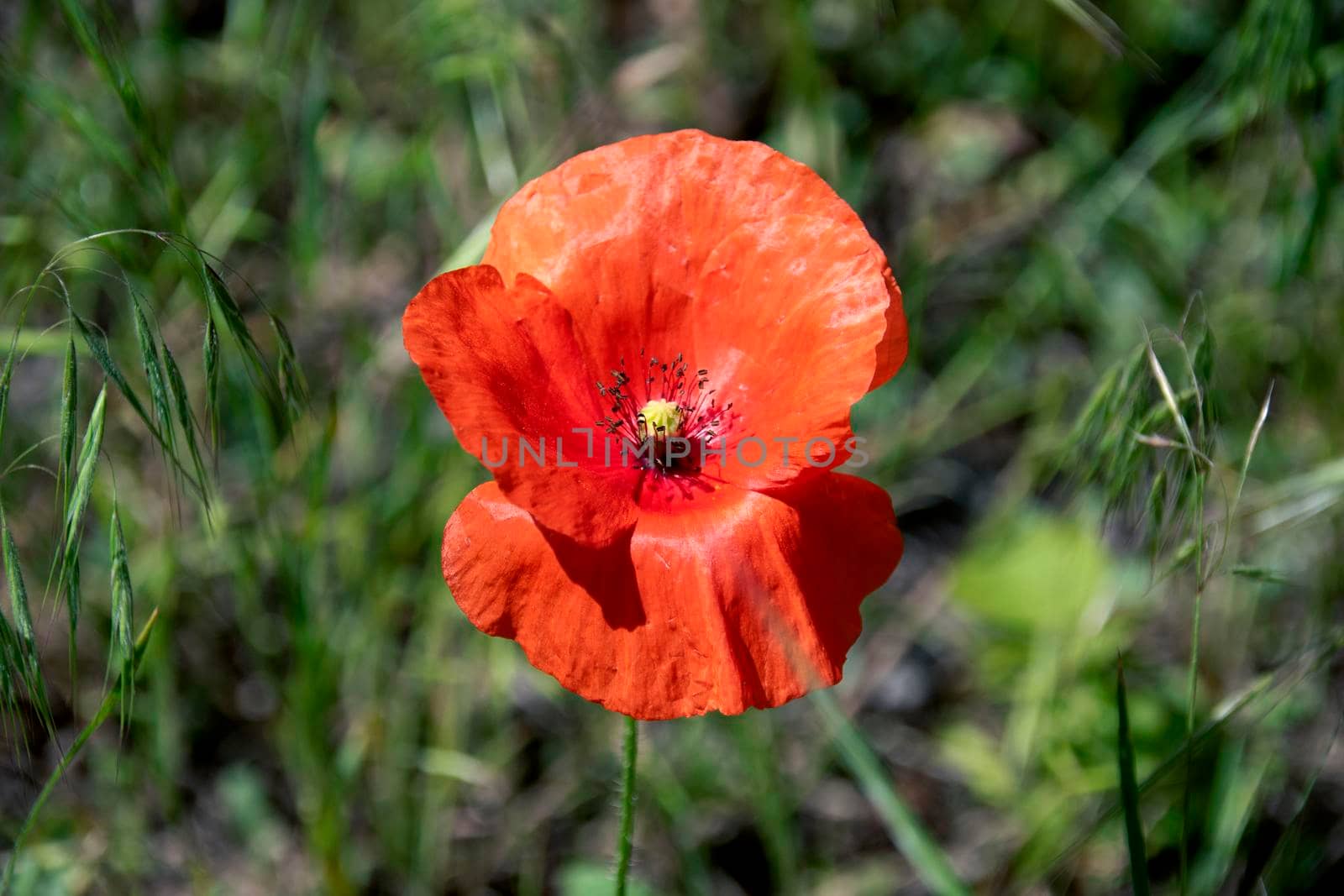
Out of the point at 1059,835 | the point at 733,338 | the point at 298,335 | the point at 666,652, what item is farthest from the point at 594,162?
the point at 298,335

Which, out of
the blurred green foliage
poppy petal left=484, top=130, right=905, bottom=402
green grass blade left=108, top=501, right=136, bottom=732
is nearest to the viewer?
green grass blade left=108, top=501, right=136, bottom=732

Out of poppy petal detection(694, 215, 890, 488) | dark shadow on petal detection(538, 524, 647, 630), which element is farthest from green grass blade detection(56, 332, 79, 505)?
poppy petal detection(694, 215, 890, 488)

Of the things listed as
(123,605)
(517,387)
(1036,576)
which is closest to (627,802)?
(517,387)

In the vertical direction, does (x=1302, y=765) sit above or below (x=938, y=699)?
above

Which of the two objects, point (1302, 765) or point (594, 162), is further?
point (1302, 765)

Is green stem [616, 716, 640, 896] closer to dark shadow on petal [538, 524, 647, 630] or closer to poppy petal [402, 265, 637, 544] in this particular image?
dark shadow on petal [538, 524, 647, 630]

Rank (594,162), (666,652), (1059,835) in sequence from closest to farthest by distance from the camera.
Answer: (666,652), (594,162), (1059,835)

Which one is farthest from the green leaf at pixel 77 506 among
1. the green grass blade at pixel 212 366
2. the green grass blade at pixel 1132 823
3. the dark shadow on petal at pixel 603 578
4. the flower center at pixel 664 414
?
the green grass blade at pixel 1132 823

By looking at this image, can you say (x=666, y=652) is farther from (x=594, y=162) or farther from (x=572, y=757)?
(x=572, y=757)
